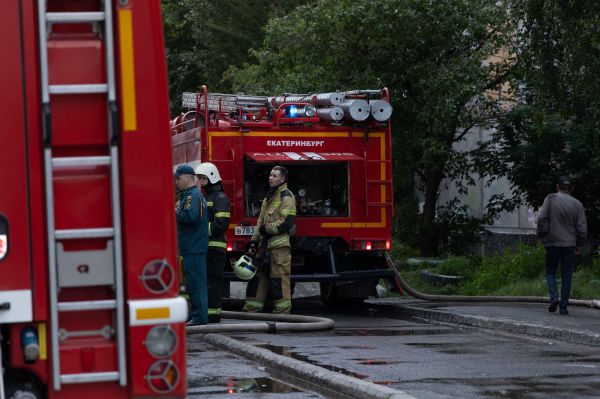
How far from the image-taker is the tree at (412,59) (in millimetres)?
20844

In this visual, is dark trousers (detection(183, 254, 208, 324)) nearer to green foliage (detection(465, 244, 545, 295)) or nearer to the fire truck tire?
green foliage (detection(465, 244, 545, 295))

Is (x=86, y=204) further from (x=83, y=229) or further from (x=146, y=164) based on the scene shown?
(x=146, y=164)

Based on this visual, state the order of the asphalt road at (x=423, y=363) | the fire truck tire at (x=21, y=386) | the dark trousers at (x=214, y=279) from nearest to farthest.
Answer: the fire truck tire at (x=21, y=386) → the asphalt road at (x=423, y=363) → the dark trousers at (x=214, y=279)

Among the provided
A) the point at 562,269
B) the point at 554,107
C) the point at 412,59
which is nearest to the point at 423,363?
the point at 562,269

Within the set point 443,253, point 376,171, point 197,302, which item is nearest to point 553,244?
point 376,171

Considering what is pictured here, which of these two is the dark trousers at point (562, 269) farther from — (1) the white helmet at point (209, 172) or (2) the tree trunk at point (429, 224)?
(2) the tree trunk at point (429, 224)

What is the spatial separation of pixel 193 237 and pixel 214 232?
0.98m

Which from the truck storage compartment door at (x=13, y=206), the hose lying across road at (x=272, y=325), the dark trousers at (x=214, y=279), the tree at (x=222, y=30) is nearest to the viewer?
the truck storage compartment door at (x=13, y=206)

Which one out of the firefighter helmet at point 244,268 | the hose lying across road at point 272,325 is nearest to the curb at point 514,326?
the hose lying across road at point 272,325

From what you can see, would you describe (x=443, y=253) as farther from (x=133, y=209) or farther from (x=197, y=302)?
(x=133, y=209)

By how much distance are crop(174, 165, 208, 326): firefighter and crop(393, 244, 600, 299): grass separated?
589 cm

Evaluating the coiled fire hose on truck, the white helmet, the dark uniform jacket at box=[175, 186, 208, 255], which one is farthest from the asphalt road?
the coiled fire hose on truck

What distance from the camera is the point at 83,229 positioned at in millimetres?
5246

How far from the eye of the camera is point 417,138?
70.6ft
